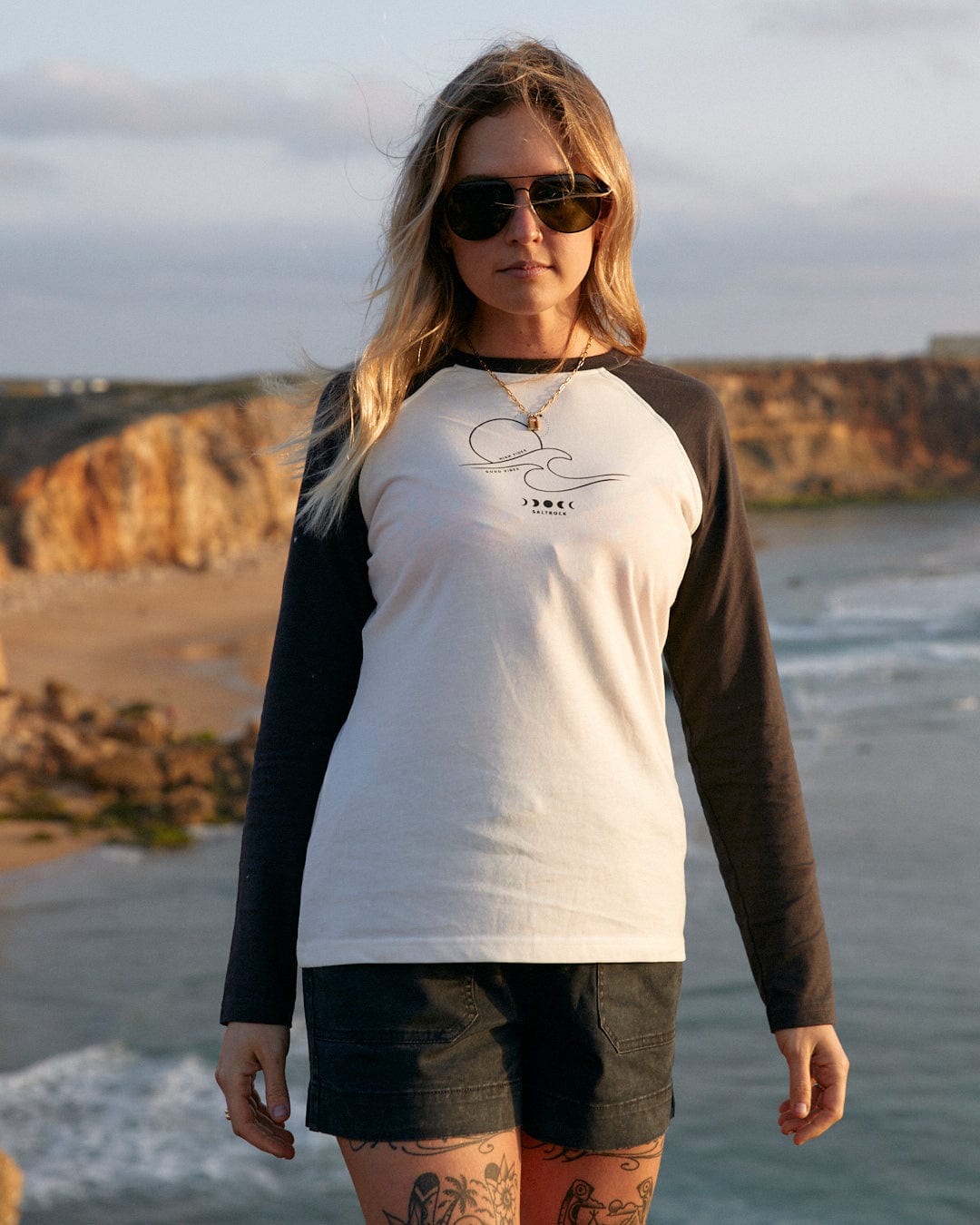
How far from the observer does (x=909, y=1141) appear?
275 inches

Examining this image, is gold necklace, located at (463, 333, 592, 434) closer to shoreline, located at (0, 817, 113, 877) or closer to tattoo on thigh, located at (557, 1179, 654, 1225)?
tattoo on thigh, located at (557, 1179, 654, 1225)

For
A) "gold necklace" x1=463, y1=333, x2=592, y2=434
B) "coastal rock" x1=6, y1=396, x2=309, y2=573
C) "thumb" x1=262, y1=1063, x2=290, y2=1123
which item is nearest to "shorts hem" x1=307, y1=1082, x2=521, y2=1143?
"thumb" x1=262, y1=1063, x2=290, y2=1123

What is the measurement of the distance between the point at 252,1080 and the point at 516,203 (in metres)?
1.28

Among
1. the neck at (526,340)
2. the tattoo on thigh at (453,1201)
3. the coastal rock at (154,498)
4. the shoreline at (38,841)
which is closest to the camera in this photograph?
the tattoo on thigh at (453,1201)

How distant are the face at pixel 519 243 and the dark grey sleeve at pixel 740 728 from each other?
0.20 m

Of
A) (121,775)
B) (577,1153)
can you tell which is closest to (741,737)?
(577,1153)

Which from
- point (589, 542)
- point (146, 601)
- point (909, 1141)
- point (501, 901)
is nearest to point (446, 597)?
point (589, 542)

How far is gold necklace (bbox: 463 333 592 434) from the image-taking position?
199cm

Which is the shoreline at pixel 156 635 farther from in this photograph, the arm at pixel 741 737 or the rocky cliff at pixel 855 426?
the rocky cliff at pixel 855 426

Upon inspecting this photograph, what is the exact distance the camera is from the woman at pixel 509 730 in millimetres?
1767

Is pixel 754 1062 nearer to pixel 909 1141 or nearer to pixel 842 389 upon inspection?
pixel 909 1141

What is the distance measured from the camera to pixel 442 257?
2.12 meters

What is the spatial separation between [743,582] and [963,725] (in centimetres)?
1617

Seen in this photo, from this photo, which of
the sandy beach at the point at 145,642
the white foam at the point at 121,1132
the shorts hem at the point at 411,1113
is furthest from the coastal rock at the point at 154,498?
the shorts hem at the point at 411,1113
